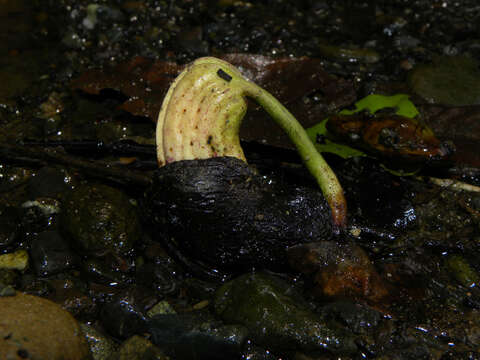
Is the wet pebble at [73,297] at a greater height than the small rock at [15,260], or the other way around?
the small rock at [15,260]

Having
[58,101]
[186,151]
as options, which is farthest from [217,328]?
[58,101]

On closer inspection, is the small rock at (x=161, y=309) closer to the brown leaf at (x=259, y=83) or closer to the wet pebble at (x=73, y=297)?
Result: the wet pebble at (x=73, y=297)

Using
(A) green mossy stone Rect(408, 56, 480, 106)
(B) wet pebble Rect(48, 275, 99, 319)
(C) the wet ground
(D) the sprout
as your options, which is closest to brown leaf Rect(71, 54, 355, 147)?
(C) the wet ground

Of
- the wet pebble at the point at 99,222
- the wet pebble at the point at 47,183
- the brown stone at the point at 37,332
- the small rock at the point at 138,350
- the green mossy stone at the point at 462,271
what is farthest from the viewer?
the wet pebble at the point at 47,183

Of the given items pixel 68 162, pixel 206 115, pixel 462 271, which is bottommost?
pixel 462 271

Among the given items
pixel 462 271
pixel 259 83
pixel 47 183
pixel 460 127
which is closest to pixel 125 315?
pixel 47 183

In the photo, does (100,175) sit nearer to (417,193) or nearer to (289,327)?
(289,327)

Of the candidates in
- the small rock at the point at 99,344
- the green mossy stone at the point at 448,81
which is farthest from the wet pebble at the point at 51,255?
the green mossy stone at the point at 448,81

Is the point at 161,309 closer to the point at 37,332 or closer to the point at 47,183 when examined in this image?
the point at 37,332
